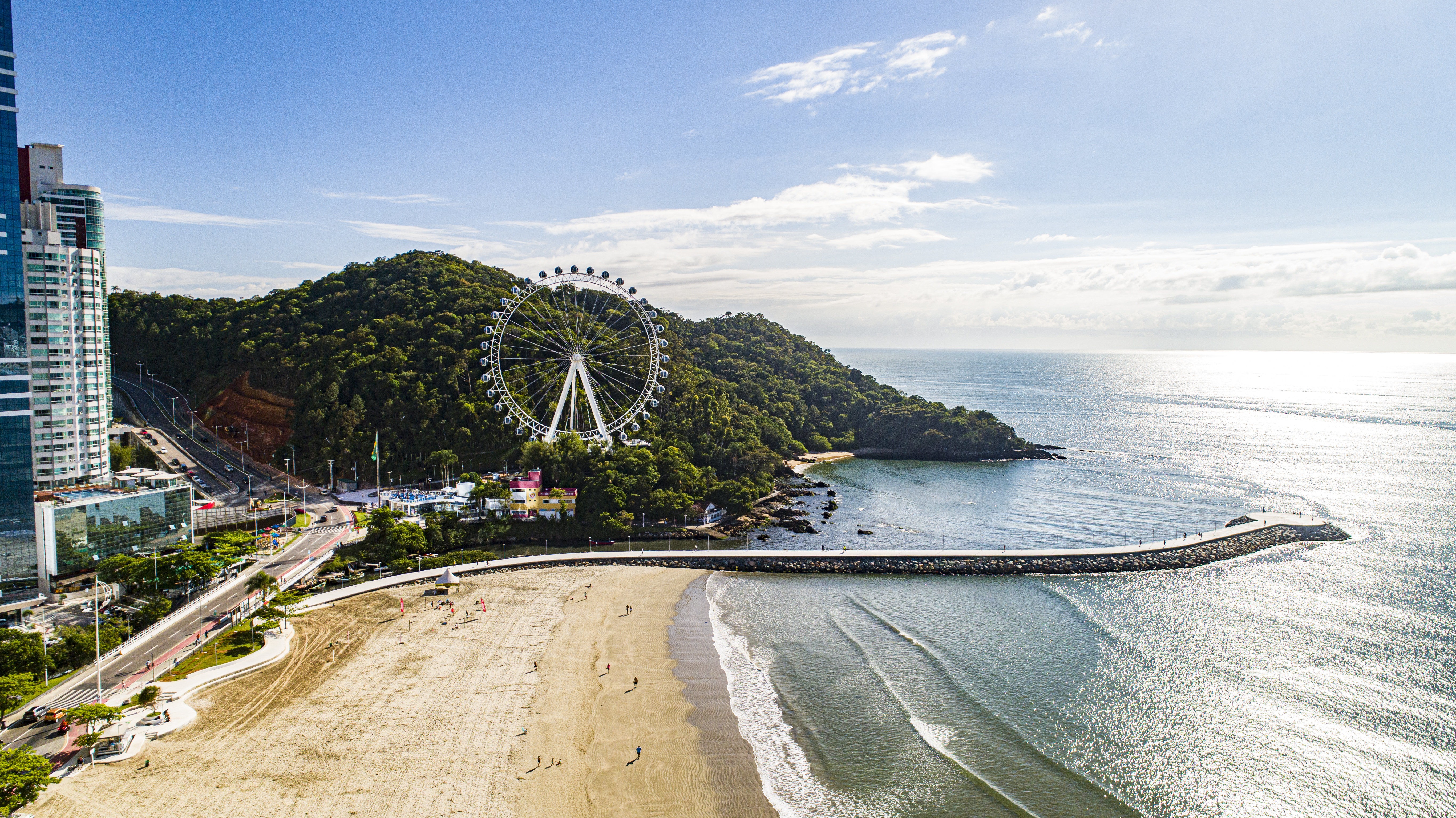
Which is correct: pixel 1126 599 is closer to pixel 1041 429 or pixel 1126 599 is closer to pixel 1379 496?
pixel 1379 496

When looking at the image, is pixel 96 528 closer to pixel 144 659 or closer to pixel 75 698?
pixel 144 659

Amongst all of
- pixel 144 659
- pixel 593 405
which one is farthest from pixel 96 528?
pixel 593 405

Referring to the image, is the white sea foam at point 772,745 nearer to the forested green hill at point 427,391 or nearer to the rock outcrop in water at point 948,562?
the rock outcrop in water at point 948,562

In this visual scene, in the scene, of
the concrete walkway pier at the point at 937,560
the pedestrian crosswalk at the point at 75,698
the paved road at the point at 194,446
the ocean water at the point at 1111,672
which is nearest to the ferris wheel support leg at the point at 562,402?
the concrete walkway pier at the point at 937,560

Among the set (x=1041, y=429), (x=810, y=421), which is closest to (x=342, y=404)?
(x=810, y=421)

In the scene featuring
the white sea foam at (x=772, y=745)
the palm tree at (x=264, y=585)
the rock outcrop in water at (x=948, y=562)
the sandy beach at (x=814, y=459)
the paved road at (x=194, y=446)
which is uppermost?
the paved road at (x=194, y=446)

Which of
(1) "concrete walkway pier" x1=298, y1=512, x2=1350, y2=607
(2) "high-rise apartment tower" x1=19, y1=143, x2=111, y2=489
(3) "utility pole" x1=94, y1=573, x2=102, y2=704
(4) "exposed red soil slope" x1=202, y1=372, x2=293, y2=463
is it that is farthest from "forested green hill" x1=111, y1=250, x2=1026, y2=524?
(3) "utility pole" x1=94, y1=573, x2=102, y2=704
